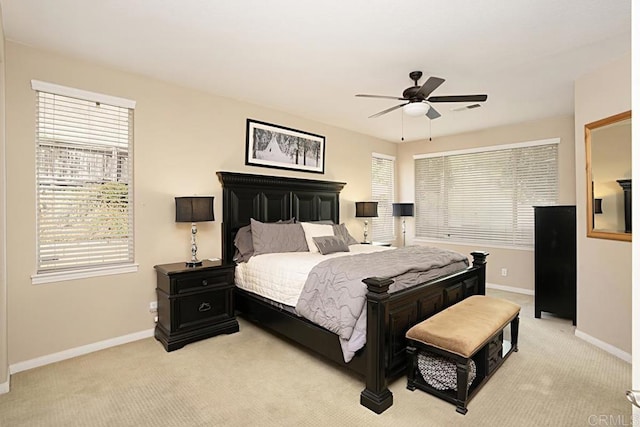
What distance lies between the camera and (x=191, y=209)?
3.46 m

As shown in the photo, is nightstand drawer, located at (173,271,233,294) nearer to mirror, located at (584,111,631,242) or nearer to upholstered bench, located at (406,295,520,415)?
upholstered bench, located at (406,295,520,415)

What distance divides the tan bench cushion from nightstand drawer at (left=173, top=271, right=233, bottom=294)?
204cm

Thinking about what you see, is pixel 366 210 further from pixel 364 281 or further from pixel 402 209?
pixel 364 281

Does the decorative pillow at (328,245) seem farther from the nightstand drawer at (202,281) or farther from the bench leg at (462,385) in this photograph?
the bench leg at (462,385)

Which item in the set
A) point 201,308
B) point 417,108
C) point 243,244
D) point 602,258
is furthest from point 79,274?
point 602,258

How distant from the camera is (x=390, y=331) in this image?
246 centimetres

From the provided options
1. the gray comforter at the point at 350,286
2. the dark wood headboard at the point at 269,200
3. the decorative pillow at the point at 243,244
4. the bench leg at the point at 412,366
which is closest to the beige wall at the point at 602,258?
the gray comforter at the point at 350,286

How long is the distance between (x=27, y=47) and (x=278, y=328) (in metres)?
3.34

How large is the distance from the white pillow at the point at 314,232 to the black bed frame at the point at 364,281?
0.52 meters

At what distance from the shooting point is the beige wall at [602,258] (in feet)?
10.0

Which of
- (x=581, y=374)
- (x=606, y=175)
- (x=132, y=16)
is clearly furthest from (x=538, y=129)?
(x=132, y=16)

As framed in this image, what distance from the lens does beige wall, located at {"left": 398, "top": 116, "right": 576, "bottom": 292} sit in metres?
4.95

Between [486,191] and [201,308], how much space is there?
194 inches

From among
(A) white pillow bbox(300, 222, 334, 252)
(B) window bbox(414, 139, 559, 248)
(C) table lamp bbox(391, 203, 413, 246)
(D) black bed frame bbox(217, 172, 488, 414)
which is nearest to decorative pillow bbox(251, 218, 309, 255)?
(A) white pillow bbox(300, 222, 334, 252)
